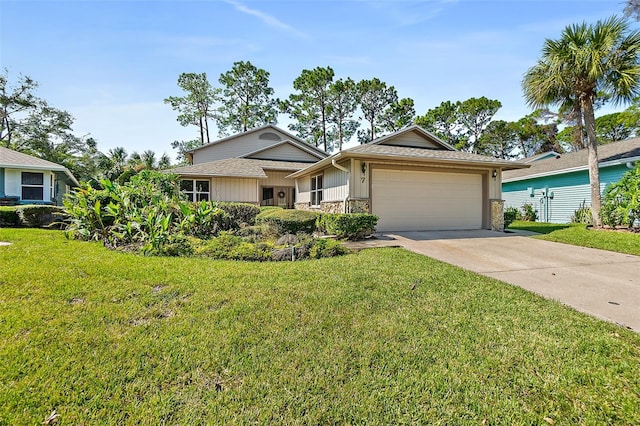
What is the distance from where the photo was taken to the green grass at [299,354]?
1.98 m

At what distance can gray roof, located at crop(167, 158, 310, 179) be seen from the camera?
1451 cm

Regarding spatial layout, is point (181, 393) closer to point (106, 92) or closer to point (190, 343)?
point (190, 343)

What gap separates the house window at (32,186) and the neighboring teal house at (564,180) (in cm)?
2504

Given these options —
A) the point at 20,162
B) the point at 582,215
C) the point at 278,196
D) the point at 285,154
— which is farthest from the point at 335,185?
the point at 20,162

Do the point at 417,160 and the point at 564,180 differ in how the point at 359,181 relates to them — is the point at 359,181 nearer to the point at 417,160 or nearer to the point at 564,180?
the point at 417,160

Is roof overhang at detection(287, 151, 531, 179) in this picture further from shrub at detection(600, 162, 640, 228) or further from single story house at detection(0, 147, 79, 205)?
single story house at detection(0, 147, 79, 205)

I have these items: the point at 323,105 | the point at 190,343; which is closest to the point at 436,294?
the point at 190,343

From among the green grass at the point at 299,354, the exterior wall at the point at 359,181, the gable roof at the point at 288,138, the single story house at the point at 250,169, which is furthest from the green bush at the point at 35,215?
the gable roof at the point at 288,138

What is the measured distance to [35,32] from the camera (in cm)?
694

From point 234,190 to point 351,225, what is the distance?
900 centimetres

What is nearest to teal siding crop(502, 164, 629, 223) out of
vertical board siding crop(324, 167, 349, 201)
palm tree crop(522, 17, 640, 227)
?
palm tree crop(522, 17, 640, 227)

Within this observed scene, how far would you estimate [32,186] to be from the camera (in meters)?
14.4

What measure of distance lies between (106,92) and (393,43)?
10681 mm

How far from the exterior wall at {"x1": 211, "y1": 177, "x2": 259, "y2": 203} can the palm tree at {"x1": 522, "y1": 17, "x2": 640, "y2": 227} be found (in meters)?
13.2
